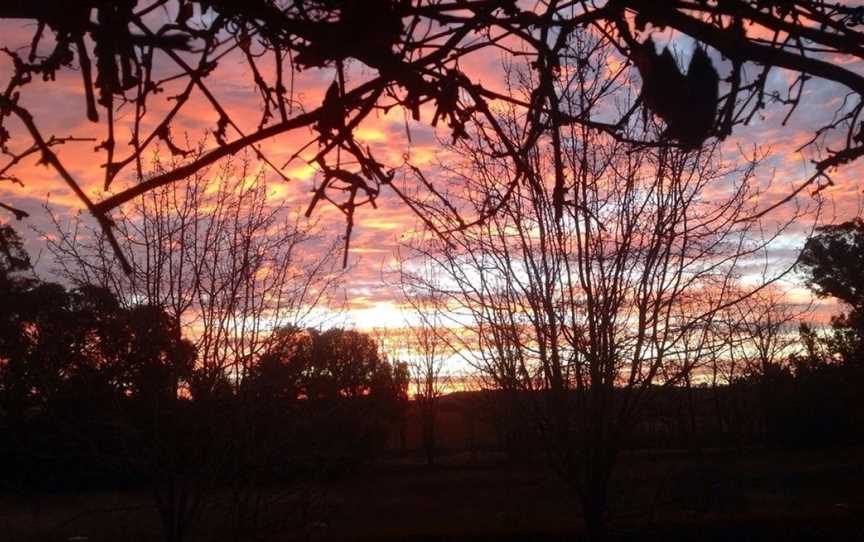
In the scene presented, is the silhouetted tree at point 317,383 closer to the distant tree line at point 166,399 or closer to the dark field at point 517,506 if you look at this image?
the distant tree line at point 166,399

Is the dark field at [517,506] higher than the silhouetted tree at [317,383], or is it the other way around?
the silhouetted tree at [317,383]

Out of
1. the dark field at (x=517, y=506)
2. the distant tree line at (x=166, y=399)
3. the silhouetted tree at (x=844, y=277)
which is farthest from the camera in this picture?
the silhouetted tree at (x=844, y=277)

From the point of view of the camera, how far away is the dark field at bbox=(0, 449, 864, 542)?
38.8 ft

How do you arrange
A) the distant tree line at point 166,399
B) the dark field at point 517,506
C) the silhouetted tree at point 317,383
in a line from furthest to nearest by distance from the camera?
the dark field at point 517,506 < the silhouetted tree at point 317,383 < the distant tree line at point 166,399

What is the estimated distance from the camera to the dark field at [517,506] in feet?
38.8

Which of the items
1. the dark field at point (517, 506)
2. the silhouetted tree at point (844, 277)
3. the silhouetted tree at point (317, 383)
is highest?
the silhouetted tree at point (844, 277)

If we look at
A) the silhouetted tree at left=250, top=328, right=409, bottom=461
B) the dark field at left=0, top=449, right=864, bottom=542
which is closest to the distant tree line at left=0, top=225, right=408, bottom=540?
the silhouetted tree at left=250, top=328, right=409, bottom=461

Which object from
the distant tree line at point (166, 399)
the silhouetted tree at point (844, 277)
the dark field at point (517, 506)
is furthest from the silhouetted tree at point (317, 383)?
the silhouetted tree at point (844, 277)

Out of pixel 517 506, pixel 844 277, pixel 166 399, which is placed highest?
pixel 844 277

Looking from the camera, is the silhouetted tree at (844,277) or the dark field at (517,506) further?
the silhouetted tree at (844,277)

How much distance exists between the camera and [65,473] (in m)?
19.0

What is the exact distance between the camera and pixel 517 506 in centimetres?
2359

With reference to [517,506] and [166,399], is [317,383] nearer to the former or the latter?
Result: [166,399]

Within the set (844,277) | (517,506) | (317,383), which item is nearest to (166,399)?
(317,383)
